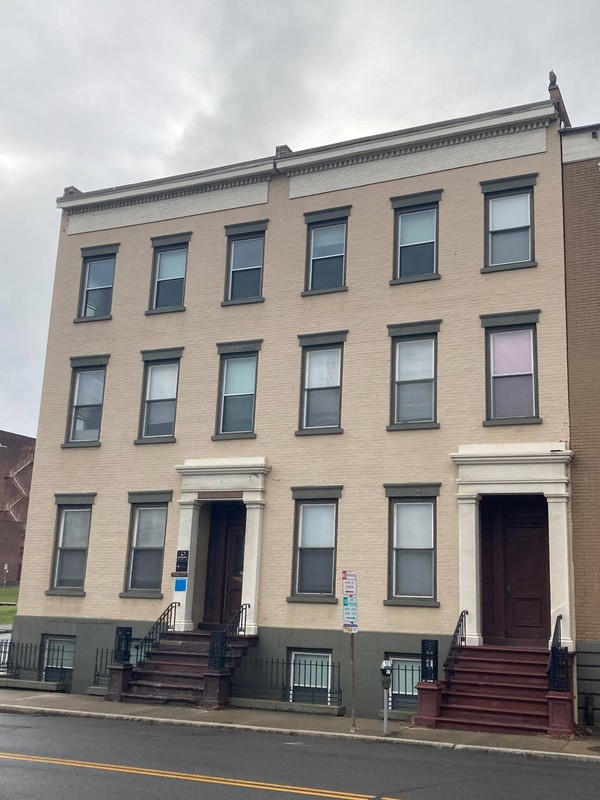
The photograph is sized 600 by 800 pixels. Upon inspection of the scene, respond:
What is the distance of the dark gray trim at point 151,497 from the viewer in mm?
20531

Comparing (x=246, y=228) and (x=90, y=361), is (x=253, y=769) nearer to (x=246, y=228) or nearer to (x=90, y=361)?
(x=90, y=361)

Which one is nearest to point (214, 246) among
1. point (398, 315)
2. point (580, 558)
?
point (398, 315)

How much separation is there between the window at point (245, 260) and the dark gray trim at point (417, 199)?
3.37 metres

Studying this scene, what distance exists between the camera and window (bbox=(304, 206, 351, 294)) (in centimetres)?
2036

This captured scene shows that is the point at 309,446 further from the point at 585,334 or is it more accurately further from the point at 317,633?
the point at 585,334

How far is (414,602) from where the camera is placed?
1758 cm

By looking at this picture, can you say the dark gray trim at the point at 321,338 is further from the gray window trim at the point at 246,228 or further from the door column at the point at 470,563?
the door column at the point at 470,563

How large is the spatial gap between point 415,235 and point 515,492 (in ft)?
20.9

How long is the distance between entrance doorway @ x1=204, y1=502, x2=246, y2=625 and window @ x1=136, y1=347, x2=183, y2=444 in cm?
241

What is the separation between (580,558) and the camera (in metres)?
16.4

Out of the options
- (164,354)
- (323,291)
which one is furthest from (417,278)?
(164,354)

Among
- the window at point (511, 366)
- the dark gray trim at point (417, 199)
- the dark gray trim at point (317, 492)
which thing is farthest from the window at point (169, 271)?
the window at point (511, 366)

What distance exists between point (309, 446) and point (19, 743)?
9.02m

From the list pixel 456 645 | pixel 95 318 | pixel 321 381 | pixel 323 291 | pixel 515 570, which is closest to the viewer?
pixel 456 645
